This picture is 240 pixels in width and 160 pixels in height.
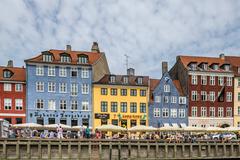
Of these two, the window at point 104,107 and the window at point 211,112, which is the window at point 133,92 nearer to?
the window at point 104,107

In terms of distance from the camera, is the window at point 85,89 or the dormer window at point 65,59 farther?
the window at point 85,89

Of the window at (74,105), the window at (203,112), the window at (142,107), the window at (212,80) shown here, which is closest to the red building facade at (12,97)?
the window at (74,105)

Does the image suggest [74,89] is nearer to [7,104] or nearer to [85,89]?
[85,89]

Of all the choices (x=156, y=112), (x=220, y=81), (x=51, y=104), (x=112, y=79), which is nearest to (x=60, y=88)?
(x=51, y=104)

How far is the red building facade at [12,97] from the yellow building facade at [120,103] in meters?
11.9

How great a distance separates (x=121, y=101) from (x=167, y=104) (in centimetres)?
867

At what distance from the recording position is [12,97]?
5716 cm

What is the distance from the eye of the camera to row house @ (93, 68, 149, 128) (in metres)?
60.1

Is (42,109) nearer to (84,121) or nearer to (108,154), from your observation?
(84,121)

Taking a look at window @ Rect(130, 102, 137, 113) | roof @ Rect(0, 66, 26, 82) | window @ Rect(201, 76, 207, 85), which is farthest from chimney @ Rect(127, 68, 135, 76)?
roof @ Rect(0, 66, 26, 82)

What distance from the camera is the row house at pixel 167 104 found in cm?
6253

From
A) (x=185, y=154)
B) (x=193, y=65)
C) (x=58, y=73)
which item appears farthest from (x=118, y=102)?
(x=185, y=154)

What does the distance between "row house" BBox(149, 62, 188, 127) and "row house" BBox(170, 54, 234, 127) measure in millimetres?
1393

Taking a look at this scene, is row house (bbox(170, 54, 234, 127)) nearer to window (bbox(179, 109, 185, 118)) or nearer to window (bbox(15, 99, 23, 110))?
window (bbox(179, 109, 185, 118))
